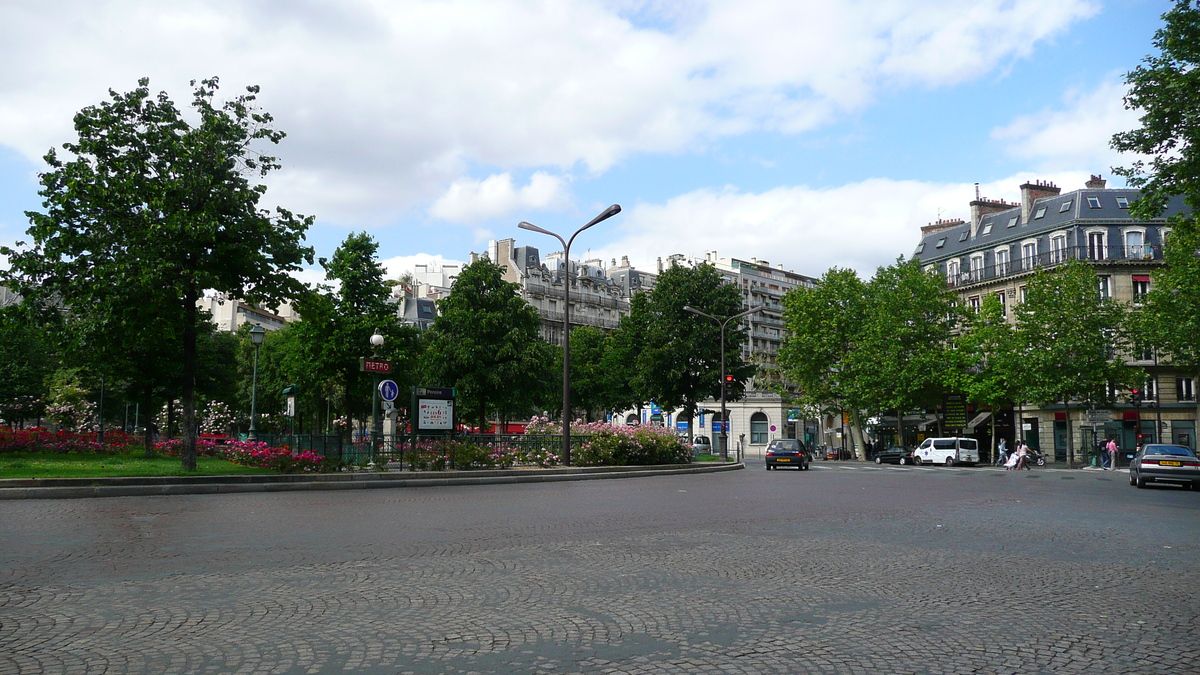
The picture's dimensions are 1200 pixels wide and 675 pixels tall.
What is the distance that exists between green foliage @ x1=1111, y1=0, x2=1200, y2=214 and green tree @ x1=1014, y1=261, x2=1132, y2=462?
26.6 m

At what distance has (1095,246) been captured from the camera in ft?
184

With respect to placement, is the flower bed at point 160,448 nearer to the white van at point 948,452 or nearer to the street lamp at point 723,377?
the street lamp at point 723,377

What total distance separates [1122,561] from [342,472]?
55.8 feet

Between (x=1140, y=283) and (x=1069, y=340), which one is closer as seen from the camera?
(x=1069, y=340)

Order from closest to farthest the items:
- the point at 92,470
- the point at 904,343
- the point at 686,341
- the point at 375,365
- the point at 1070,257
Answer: the point at 92,470 → the point at 375,365 → the point at 686,341 → the point at 1070,257 → the point at 904,343

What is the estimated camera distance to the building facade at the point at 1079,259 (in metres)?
53.0

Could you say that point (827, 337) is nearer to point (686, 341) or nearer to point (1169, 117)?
point (686, 341)

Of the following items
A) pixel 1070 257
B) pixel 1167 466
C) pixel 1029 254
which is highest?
pixel 1029 254

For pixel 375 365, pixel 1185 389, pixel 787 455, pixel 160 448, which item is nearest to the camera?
pixel 375 365

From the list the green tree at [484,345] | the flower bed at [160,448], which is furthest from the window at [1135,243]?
the flower bed at [160,448]

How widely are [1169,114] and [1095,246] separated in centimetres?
3943

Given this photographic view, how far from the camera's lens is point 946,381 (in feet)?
177

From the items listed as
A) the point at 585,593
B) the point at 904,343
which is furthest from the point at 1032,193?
the point at 585,593

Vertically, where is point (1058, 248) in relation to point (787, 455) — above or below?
above
